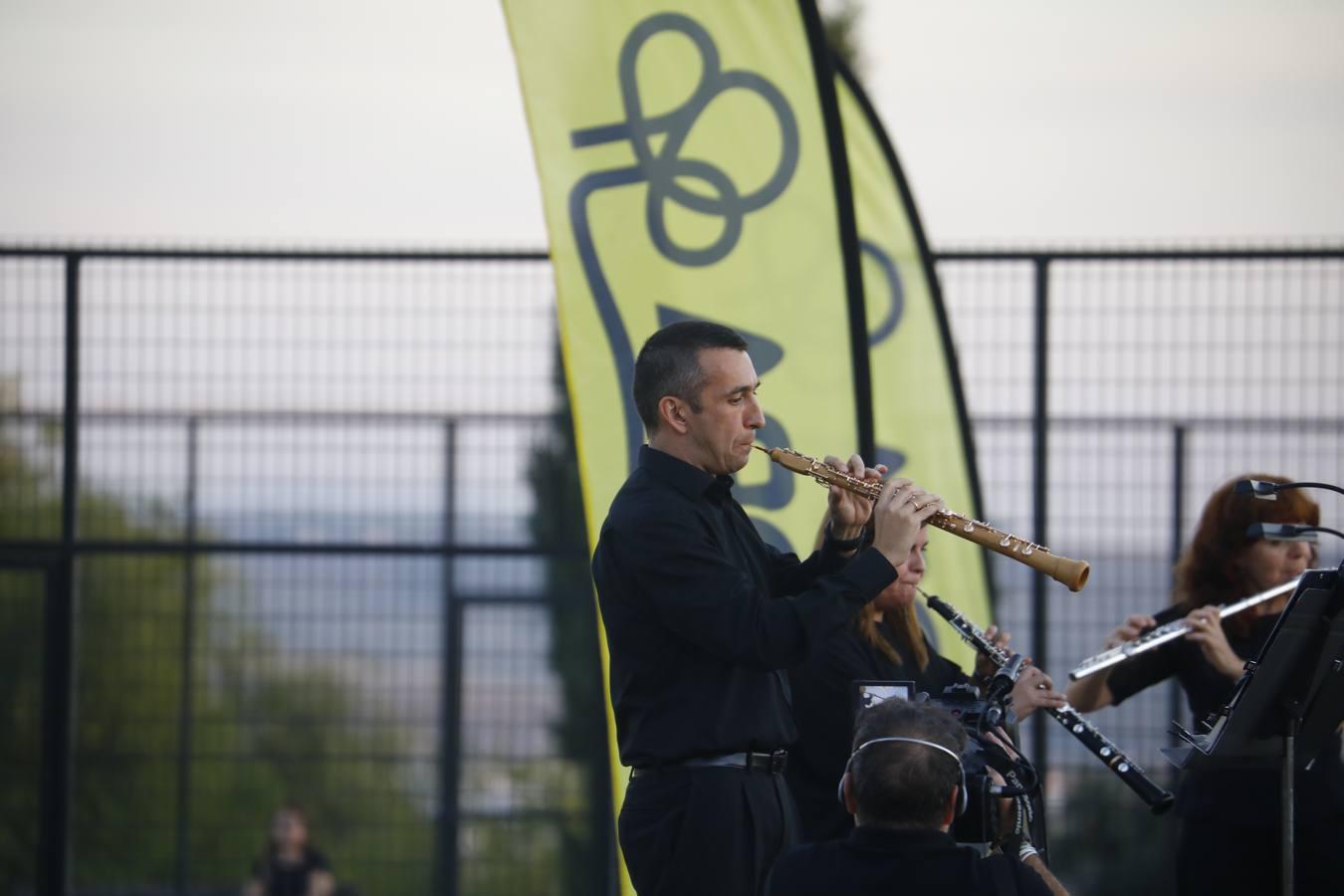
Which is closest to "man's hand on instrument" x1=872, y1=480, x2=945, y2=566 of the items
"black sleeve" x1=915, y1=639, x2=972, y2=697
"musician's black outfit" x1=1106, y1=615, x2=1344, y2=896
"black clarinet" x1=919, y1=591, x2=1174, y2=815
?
"black clarinet" x1=919, y1=591, x2=1174, y2=815

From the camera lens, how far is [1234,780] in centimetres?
456

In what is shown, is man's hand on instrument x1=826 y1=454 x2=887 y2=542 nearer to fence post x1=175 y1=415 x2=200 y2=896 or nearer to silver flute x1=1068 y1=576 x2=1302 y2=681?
silver flute x1=1068 y1=576 x2=1302 y2=681

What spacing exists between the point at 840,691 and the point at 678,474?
959 mm

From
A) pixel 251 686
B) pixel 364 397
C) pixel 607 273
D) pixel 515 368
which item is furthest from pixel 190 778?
pixel 607 273

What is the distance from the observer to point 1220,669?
458 centimetres

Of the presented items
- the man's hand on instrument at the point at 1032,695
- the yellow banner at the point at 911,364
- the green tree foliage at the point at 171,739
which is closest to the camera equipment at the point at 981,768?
the man's hand on instrument at the point at 1032,695

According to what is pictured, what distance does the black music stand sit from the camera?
3.77 metres

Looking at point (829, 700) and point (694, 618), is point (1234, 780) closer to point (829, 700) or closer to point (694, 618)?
point (829, 700)

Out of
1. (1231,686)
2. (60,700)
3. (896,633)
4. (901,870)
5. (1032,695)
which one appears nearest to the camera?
(901,870)

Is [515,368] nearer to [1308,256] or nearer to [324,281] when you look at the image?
[324,281]

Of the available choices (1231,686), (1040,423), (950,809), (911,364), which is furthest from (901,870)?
(1040,423)

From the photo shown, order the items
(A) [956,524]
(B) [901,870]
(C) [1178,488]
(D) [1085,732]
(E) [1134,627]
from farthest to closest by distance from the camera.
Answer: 1. (C) [1178,488]
2. (E) [1134,627]
3. (D) [1085,732]
4. (A) [956,524]
5. (B) [901,870]

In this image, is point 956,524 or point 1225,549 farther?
point 1225,549

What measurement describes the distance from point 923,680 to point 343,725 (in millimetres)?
3149
